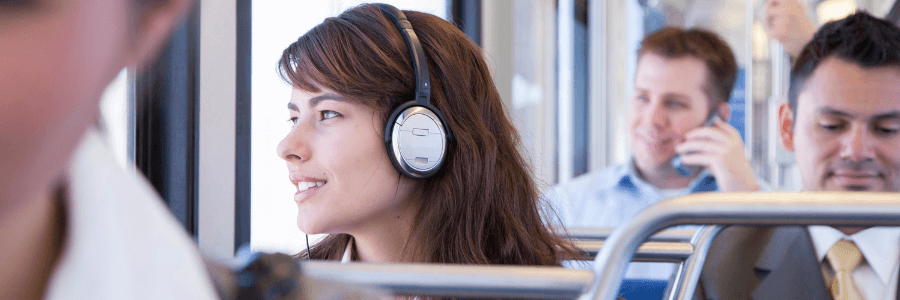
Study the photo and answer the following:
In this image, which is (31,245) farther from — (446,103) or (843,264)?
(843,264)

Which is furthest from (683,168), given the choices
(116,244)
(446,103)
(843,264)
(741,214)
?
(116,244)

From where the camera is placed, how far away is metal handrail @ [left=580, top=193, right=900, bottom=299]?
478mm

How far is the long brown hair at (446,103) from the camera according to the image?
911mm

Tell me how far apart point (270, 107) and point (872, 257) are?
3.72 feet

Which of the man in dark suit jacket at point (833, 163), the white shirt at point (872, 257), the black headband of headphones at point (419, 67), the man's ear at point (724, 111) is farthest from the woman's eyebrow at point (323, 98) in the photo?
the man's ear at point (724, 111)

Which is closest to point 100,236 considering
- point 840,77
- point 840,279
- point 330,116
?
point 330,116

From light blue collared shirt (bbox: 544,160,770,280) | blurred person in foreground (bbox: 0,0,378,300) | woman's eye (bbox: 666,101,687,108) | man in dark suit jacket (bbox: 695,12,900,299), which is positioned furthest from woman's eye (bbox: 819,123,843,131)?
blurred person in foreground (bbox: 0,0,378,300)

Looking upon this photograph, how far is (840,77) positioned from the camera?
4.59ft

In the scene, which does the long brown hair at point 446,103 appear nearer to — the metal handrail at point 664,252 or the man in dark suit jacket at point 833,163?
the metal handrail at point 664,252

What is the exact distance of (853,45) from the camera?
1409 millimetres

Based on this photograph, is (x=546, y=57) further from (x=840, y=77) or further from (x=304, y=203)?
(x=304, y=203)

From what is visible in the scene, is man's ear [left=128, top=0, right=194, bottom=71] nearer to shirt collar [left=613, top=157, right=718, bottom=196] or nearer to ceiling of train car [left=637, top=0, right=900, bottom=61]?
shirt collar [left=613, top=157, right=718, bottom=196]

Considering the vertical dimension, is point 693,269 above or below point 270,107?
below

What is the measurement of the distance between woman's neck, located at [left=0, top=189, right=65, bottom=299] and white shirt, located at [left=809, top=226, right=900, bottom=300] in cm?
133
